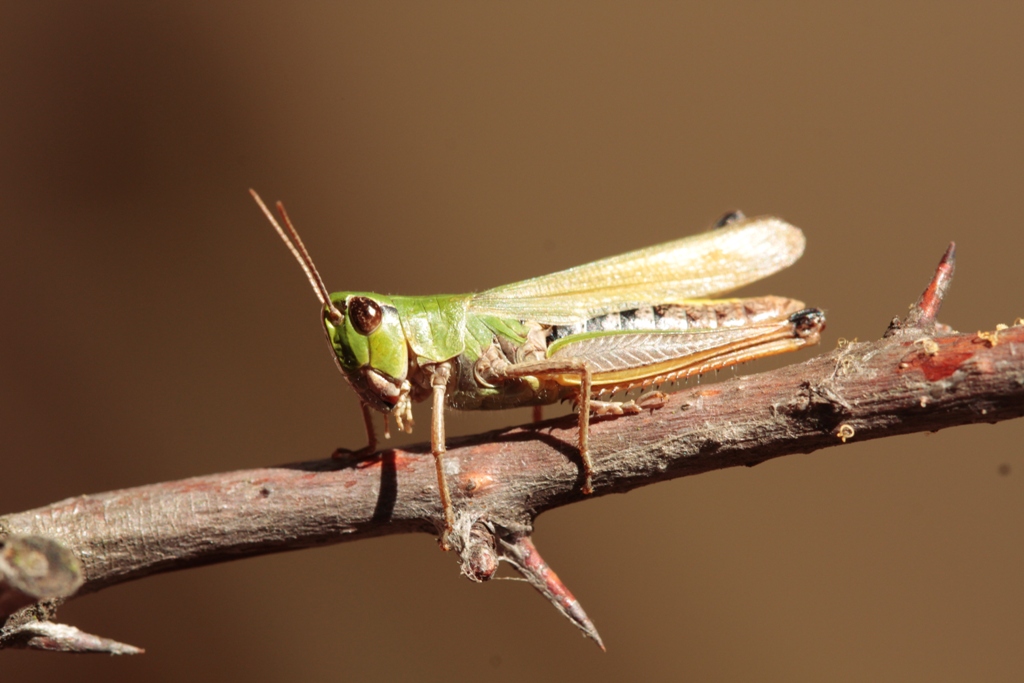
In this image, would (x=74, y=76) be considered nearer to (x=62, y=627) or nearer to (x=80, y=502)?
(x=80, y=502)

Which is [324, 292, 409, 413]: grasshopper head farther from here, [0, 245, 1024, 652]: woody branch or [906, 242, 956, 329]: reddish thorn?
[906, 242, 956, 329]: reddish thorn

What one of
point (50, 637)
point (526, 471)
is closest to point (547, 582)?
point (526, 471)

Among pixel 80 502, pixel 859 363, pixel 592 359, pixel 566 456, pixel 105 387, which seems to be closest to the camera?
pixel 859 363

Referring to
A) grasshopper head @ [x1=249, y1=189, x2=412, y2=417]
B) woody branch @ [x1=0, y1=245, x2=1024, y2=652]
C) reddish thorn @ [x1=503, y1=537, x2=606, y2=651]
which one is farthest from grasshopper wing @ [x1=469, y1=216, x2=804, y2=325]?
reddish thorn @ [x1=503, y1=537, x2=606, y2=651]

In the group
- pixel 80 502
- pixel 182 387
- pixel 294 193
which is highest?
pixel 294 193

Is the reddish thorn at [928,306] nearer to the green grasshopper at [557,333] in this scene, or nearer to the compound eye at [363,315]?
the green grasshopper at [557,333]

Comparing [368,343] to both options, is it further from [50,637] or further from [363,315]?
[50,637]

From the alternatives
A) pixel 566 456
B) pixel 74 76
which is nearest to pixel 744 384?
pixel 566 456

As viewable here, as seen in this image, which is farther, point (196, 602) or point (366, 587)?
point (366, 587)
